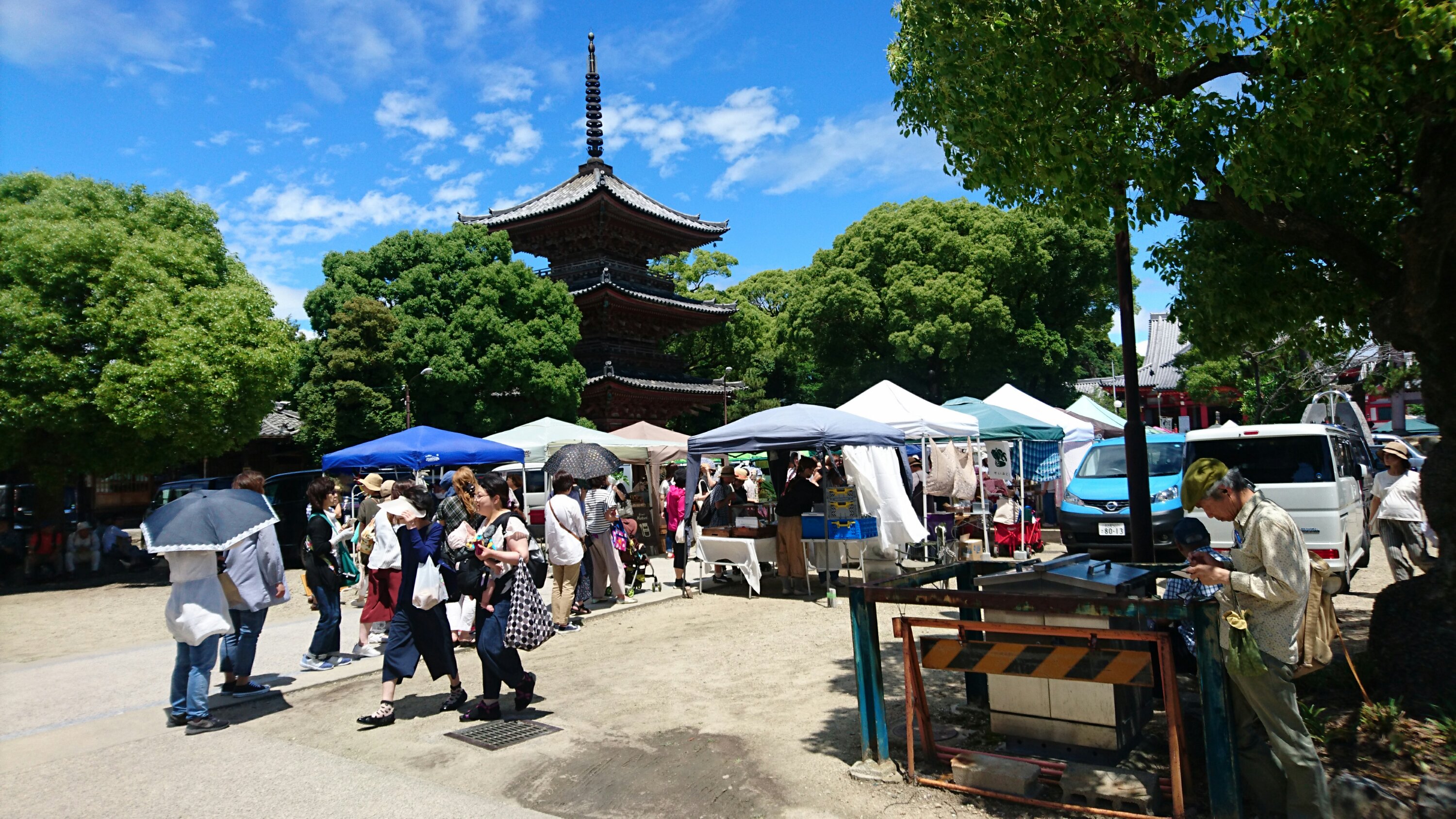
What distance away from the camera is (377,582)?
7.80m

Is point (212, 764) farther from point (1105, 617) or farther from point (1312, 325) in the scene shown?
point (1312, 325)

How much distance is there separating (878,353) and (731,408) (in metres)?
9.34

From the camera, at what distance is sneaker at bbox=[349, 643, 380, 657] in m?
8.56

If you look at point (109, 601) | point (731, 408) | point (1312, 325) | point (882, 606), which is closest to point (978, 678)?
point (882, 606)

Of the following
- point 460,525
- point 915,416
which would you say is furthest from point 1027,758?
point 915,416

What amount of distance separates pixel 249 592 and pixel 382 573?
114 centimetres

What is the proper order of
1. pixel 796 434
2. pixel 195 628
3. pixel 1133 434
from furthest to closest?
pixel 796 434
pixel 1133 434
pixel 195 628

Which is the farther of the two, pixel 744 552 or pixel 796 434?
pixel 744 552

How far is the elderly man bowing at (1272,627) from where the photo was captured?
3717mm

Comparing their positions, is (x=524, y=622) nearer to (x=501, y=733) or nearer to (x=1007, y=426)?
(x=501, y=733)

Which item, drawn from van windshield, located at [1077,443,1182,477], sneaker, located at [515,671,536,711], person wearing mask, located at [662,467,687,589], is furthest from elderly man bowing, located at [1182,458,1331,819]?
van windshield, located at [1077,443,1182,477]

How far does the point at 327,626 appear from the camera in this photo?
8.05 metres

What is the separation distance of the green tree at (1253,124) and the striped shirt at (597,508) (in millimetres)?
6050

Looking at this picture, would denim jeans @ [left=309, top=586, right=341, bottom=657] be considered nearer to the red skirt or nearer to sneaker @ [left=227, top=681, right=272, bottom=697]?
the red skirt
